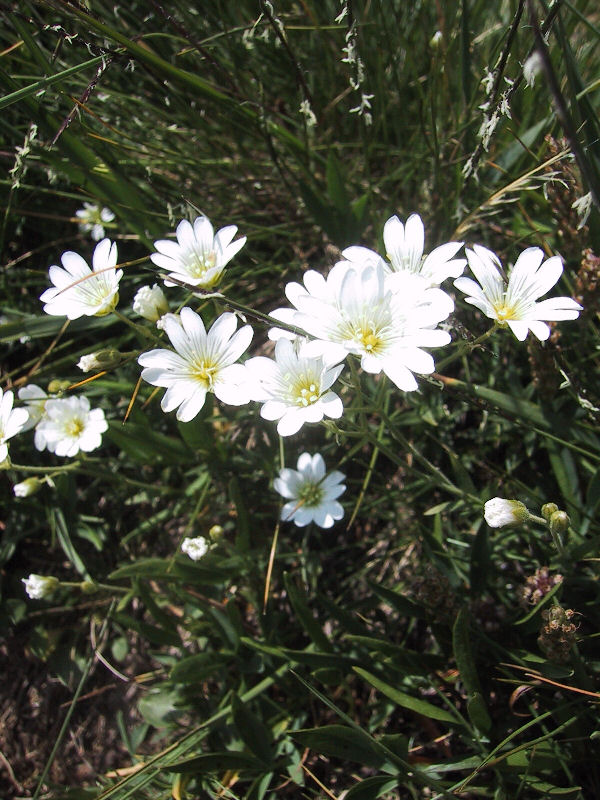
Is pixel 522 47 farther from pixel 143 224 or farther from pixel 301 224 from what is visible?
pixel 143 224

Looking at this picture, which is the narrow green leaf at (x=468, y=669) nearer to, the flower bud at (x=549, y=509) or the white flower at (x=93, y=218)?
the flower bud at (x=549, y=509)

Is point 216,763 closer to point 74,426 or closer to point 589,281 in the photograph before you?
point 74,426

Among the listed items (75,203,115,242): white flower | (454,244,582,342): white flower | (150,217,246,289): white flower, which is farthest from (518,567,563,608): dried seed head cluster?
(75,203,115,242): white flower

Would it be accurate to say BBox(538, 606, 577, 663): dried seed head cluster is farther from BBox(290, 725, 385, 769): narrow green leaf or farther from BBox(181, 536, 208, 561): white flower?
BBox(181, 536, 208, 561): white flower

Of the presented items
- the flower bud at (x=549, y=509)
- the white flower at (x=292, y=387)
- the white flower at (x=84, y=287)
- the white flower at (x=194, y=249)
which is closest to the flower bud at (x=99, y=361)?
the white flower at (x=84, y=287)

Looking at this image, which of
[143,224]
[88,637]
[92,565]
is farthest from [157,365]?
[88,637]

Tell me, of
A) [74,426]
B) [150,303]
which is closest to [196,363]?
[150,303]

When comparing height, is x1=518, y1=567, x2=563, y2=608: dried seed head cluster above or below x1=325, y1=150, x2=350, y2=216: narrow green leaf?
below
